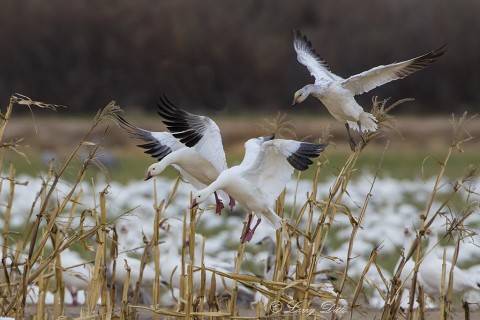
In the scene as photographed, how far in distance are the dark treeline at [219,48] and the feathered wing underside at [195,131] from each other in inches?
993

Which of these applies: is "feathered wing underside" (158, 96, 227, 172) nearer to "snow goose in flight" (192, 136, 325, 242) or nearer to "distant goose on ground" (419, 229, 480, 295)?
"snow goose in flight" (192, 136, 325, 242)

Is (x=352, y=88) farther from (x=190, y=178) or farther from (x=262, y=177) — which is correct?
(x=262, y=177)

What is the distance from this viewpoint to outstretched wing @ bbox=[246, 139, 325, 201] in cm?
493

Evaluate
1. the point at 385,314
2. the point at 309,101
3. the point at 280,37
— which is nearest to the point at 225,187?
the point at 385,314

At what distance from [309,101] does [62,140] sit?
6.39 metres

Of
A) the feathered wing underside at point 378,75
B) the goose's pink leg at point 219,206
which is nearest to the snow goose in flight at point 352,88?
the feathered wing underside at point 378,75

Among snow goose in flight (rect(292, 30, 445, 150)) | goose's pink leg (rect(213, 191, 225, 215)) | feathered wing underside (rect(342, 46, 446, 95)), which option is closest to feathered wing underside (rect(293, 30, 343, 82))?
snow goose in flight (rect(292, 30, 445, 150))

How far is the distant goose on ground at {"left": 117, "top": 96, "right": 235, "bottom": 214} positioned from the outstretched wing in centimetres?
43

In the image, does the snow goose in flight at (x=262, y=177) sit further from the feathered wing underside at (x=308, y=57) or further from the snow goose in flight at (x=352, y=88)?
the feathered wing underside at (x=308, y=57)

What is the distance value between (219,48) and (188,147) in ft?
88.7

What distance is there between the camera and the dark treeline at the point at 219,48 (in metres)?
31.5

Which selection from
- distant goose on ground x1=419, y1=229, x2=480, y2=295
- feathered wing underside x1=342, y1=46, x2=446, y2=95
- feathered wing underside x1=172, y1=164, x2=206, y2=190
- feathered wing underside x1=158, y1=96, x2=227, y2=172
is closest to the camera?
feathered wing underside x1=158, y1=96, x2=227, y2=172

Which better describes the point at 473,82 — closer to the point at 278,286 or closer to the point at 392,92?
the point at 392,92

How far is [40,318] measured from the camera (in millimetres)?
5312
